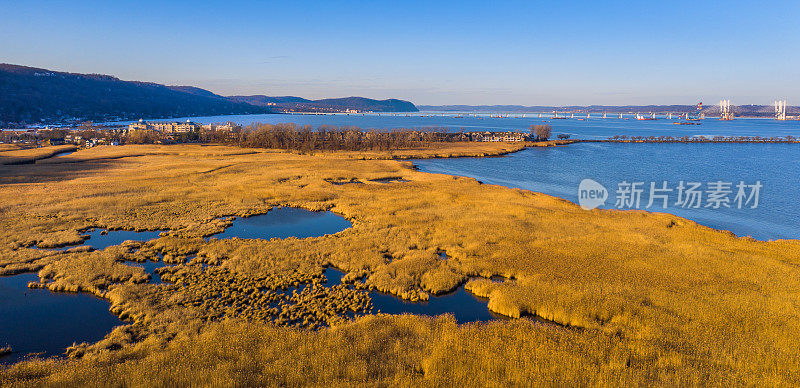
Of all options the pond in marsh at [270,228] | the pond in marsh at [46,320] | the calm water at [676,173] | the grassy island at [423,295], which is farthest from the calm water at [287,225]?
the calm water at [676,173]

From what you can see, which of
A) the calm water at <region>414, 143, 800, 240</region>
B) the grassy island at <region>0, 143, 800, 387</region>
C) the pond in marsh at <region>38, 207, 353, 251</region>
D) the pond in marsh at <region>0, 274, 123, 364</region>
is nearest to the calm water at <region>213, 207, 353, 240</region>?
the pond in marsh at <region>38, 207, 353, 251</region>

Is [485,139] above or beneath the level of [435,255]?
above

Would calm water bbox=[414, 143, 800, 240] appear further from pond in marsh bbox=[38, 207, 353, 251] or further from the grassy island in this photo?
pond in marsh bbox=[38, 207, 353, 251]

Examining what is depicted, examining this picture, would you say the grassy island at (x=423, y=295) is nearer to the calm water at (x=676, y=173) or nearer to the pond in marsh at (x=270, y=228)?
the pond in marsh at (x=270, y=228)

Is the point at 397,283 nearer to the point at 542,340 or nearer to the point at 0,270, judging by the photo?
the point at 542,340

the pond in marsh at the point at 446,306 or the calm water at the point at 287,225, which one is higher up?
the calm water at the point at 287,225

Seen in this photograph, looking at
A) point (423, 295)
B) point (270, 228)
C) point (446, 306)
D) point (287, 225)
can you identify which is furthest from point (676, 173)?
point (270, 228)

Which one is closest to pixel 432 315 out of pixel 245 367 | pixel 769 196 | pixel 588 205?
pixel 245 367

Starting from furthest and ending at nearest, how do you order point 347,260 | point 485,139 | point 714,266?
point 485,139, point 347,260, point 714,266
